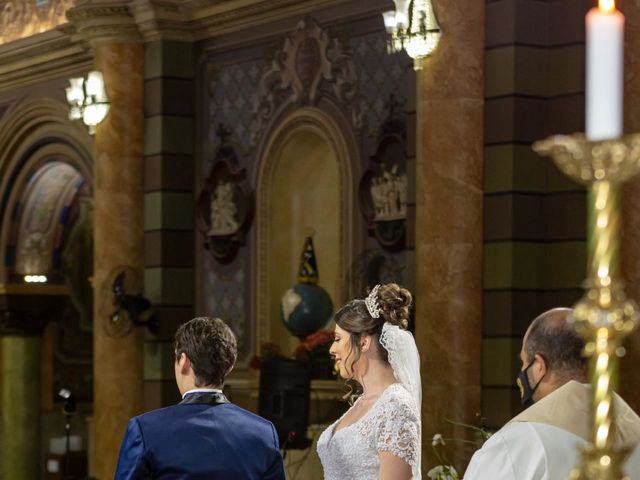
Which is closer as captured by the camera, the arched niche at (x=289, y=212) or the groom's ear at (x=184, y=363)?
the groom's ear at (x=184, y=363)

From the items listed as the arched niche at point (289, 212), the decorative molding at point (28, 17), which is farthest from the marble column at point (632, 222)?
the decorative molding at point (28, 17)

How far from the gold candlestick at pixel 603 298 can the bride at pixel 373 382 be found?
3.29 m

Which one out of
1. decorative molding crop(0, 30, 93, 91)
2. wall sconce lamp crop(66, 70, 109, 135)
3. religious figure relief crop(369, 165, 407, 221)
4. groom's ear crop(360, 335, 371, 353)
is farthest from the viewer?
decorative molding crop(0, 30, 93, 91)

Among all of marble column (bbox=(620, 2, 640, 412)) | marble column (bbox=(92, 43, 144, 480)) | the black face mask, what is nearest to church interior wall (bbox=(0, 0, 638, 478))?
marble column (bbox=(92, 43, 144, 480))

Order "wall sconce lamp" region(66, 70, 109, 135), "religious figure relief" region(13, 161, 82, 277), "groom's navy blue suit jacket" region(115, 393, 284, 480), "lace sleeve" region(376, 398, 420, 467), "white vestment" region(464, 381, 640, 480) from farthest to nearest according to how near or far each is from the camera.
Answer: "religious figure relief" region(13, 161, 82, 277), "wall sconce lamp" region(66, 70, 109, 135), "lace sleeve" region(376, 398, 420, 467), "groom's navy blue suit jacket" region(115, 393, 284, 480), "white vestment" region(464, 381, 640, 480)

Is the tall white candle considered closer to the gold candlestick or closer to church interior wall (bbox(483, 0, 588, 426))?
the gold candlestick

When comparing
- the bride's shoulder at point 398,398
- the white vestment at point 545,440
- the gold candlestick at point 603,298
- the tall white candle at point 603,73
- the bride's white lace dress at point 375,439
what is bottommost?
the bride's white lace dress at point 375,439

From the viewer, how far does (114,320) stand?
14.4m

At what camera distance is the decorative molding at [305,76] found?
13086 mm

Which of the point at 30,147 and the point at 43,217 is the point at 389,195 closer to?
the point at 30,147

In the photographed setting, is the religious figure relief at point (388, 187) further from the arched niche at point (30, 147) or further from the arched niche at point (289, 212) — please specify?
the arched niche at point (30, 147)

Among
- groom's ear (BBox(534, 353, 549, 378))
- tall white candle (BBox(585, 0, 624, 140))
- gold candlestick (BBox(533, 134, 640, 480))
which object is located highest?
tall white candle (BBox(585, 0, 624, 140))

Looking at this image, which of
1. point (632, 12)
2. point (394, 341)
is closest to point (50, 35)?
point (632, 12)

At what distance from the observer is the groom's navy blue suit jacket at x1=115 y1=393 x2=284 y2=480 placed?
181 inches
